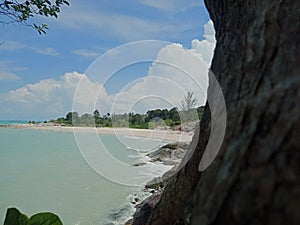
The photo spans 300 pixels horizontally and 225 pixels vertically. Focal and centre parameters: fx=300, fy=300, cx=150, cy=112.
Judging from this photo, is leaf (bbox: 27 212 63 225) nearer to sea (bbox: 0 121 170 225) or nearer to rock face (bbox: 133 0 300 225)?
rock face (bbox: 133 0 300 225)

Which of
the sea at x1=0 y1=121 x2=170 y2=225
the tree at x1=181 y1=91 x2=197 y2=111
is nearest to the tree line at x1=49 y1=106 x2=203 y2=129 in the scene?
the tree at x1=181 y1=91 x2=197 y2=111

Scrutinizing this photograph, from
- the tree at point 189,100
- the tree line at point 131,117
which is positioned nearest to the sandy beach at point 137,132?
the tree line at point 131,117

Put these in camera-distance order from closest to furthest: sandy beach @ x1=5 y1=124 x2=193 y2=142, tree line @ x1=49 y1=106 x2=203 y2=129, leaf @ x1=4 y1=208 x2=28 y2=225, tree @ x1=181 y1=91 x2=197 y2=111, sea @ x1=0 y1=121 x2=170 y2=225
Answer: leaf @ x1=4 y1=208 x2=28 y2=225 < tree @ x1=181 y1=91 x2=197 y2=111 < tree line @ x1=49 y1=106 x2=203 y2=129 < sea @ x1=0 y1=121 x2=170 y2=225 < sandy beach @ x1=5 y1=124 x2=193 y2=142

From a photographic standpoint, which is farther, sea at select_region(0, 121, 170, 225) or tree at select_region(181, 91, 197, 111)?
sea at select_region(0, 121, 170, 225)

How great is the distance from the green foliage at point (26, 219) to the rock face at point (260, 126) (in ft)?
2.09

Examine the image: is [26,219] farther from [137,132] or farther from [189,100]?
[137,132]

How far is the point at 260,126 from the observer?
66 centimetres

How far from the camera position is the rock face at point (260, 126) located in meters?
0.56

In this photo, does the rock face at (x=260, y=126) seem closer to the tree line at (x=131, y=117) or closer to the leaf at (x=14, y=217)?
the leaf at (x=14, y=217)

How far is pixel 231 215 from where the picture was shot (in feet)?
1.96

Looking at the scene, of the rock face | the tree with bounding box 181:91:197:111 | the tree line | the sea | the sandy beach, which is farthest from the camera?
the sandy beach

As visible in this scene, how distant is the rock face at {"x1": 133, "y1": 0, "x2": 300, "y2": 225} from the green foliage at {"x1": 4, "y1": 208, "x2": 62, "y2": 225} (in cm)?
64

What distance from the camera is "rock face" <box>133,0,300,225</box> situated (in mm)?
557

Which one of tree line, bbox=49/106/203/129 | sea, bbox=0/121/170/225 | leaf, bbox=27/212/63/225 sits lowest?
sea, bbox=0/121/170/225
